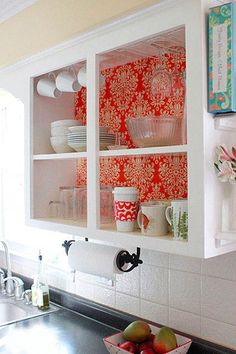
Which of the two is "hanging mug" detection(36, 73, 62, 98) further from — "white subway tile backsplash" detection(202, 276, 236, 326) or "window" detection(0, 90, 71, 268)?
"white subway tile backsplash" detection(202, 276, 236, 326)

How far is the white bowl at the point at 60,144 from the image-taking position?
69.2 inches

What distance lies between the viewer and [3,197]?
112 inches

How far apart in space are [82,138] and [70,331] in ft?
2.79

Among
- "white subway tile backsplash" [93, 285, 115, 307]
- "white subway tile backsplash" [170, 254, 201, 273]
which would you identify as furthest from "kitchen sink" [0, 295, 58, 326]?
"white subway tile backsplash" [170, 254, 201, 273]

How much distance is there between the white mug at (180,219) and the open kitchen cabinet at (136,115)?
25mm

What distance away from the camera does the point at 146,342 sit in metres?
1.56

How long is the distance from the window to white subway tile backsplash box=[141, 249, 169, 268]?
0.87 meters

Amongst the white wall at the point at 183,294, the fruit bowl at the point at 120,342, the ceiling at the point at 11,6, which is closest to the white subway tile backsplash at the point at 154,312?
the white wall at the point at 183,294

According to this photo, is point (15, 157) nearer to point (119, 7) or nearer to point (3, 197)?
point (3, 197)

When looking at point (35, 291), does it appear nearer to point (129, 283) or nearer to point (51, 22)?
point (129, 283)

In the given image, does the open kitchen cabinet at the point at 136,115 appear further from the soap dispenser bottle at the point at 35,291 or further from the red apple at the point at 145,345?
the soap dispenser bottle at the point at 35,291

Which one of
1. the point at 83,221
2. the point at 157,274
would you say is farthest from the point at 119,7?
the point at 157,274

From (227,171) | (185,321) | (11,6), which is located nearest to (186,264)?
(185,321)

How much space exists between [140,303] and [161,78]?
3.05ft
